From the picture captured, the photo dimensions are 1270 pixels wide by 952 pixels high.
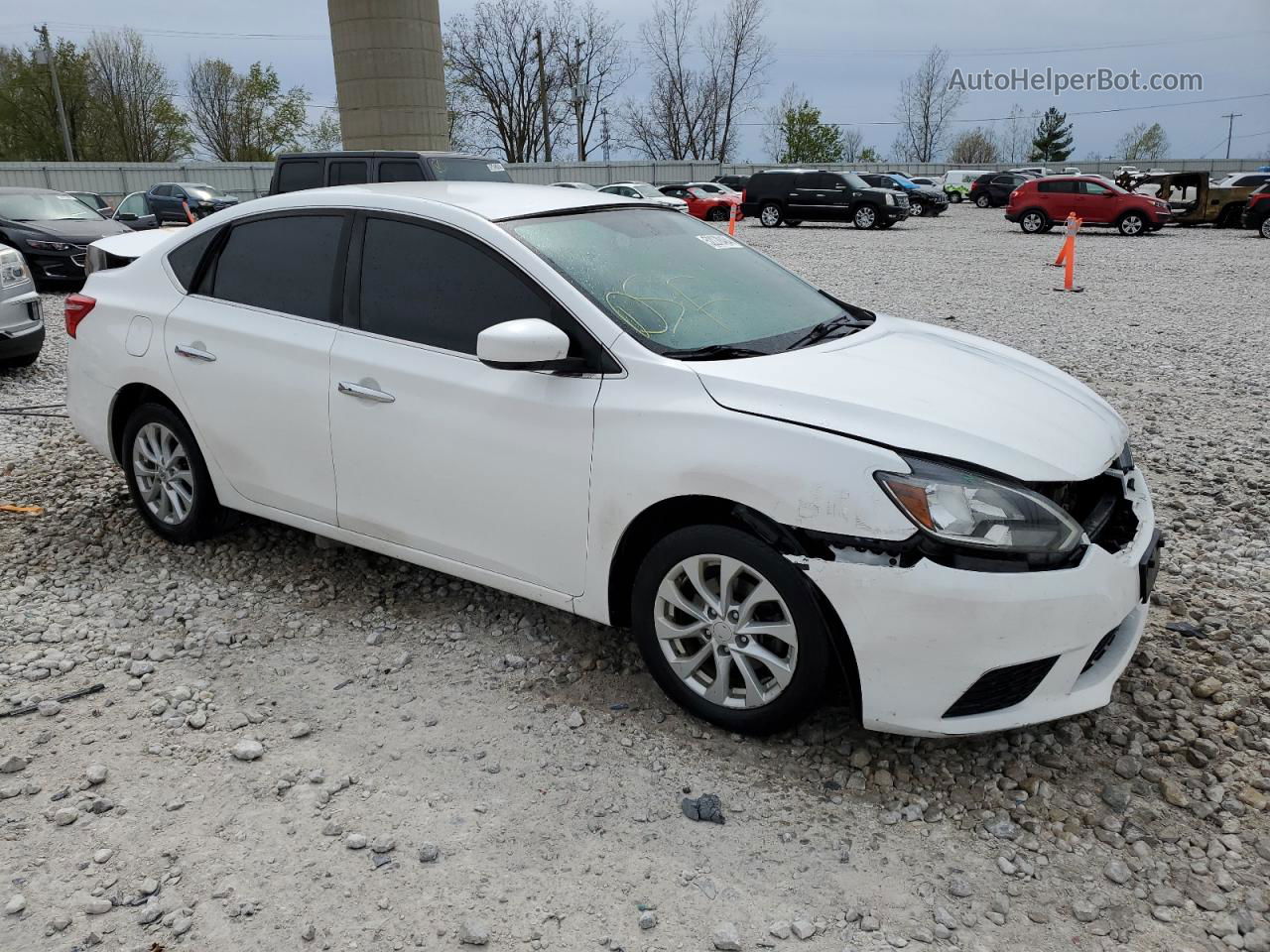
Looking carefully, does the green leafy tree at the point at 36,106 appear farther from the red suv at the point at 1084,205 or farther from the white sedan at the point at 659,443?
the white sedan at the point at 659,443

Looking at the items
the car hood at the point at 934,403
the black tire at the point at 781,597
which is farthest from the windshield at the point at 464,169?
the black tire at the point at 781,597

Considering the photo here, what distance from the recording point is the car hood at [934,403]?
2.89 meters

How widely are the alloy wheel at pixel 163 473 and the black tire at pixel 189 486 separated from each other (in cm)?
1

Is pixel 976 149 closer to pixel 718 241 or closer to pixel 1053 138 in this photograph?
pixel 1053 138

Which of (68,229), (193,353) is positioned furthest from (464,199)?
(68,229)

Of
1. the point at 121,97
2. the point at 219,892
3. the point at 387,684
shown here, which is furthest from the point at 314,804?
the point at 121,97

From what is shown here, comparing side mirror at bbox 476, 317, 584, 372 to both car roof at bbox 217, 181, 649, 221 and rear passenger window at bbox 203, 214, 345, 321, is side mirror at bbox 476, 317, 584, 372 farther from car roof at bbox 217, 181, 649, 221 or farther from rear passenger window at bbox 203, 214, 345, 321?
rear passenger window at bbox 203, 214, 345, 321

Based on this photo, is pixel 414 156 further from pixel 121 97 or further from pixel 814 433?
pixel 121 97

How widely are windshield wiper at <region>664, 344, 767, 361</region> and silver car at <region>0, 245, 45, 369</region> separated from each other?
689cm

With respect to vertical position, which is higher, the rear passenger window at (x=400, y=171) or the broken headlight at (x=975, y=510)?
the rear passenger window at (x=400, y=171)

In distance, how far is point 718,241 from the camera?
169 inches

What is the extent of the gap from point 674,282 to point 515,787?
1.84 metres

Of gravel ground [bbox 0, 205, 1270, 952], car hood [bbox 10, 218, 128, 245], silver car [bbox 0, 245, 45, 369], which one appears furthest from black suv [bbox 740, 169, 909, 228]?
gravel ground [bbox 0, 205, 1270, 952]

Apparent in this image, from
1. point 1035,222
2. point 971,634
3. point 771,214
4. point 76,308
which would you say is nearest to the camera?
point 971,634
